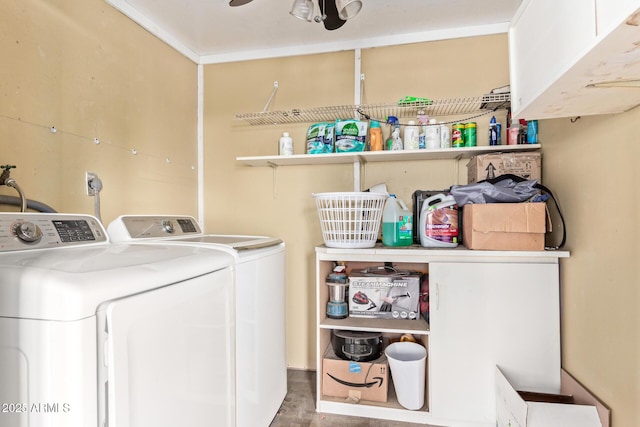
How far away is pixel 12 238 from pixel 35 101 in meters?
0.71

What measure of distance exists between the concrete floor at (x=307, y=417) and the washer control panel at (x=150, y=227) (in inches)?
46.5

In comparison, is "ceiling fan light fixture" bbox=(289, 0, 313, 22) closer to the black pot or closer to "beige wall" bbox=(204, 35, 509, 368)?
"beige wall" bbox=(204, 35, 509, 368)

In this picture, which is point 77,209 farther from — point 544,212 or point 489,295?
point 544,212

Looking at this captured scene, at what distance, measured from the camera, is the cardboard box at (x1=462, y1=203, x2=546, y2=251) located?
1.63 meters

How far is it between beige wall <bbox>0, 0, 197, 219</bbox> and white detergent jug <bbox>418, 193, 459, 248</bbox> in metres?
1.69

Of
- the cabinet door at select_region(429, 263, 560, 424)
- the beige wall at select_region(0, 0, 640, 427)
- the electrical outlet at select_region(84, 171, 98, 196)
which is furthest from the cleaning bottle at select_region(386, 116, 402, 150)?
the electrical outlet at select_region(84, 171, 98, 196)

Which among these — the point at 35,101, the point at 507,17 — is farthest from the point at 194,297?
the point at 507,17

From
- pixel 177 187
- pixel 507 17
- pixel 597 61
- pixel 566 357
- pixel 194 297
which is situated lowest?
pixel 566 357

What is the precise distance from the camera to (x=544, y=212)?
1626 mm

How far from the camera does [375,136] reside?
220 cm

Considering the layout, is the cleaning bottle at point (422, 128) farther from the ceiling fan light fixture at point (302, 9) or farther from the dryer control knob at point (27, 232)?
the dryer control knob at point (27, 232)

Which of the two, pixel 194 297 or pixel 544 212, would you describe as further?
pixel 544 212

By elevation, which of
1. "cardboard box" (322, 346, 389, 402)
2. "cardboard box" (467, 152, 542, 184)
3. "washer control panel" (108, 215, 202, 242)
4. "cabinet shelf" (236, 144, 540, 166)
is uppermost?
"cabinet shelf" (236, 144, 540, 166)

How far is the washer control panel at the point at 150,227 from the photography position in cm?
159
